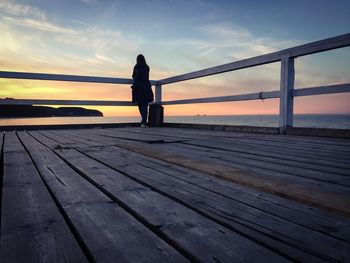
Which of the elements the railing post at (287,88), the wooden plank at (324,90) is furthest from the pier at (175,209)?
the railing post at (287,88)

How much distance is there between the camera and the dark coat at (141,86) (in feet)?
21.8

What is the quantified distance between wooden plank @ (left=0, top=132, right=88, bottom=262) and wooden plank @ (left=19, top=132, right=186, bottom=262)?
0.04 meters

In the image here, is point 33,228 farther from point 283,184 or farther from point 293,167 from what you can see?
point 293,167

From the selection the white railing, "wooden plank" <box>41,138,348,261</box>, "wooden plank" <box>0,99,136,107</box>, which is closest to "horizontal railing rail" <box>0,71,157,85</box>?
the white railing

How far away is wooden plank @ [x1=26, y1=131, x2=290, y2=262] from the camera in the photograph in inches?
25.9

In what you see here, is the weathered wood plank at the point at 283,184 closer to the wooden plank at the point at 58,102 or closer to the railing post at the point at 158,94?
the wooden plank at the point at 58,102

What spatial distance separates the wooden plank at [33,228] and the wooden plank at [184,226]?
0.78ft

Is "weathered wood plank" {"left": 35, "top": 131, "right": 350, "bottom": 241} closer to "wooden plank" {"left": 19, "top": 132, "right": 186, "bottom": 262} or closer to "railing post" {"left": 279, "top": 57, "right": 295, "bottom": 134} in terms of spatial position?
"wooden plank" {"left": 19, "top": 132, "right": 186, "bottom": 262}

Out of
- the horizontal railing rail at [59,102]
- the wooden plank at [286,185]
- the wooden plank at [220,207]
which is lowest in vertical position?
the wooden plank at [220,207]

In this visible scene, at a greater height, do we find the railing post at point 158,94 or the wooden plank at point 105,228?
the railing post at point 158,94

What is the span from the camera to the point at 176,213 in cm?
93

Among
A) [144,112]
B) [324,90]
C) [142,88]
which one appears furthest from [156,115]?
[324,90]

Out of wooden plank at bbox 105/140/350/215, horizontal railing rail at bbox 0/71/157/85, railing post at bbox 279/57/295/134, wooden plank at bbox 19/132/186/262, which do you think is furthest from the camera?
horizontal railing rail at bbox 0/71/157/85

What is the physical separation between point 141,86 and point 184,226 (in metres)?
6.05
